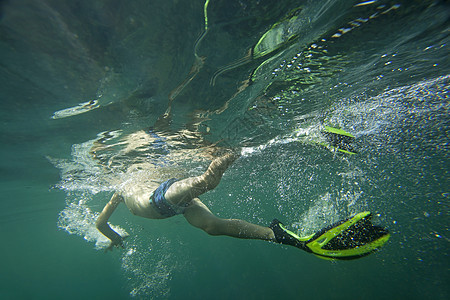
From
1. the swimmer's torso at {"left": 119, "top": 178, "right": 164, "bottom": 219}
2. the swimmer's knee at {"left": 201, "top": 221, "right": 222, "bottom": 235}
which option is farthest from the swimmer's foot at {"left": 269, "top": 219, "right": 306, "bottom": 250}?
the swimmer's torso at {"left": 119, "top": 178, "right": 164, "bottom": 219}

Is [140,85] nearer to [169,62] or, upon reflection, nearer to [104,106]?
[169,62]

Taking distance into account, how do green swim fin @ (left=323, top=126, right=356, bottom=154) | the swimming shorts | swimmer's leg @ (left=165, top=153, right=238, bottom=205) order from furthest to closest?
green swim fin @ (left=323, top=126, right=356, bottom=154) → the swimming shorts → swimmer's leg @ (left=165, top=153, right=238, bottom=205)

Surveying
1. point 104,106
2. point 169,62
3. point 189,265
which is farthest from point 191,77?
point 189,265

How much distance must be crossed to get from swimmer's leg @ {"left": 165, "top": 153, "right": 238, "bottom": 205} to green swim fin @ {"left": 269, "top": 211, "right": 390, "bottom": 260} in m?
2.22

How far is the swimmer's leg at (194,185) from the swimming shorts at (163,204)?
19 centimetres

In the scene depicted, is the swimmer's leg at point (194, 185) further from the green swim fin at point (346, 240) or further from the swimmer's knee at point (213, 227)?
the green swim fin at point (346, 240)

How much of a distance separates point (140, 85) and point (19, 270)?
168 metres

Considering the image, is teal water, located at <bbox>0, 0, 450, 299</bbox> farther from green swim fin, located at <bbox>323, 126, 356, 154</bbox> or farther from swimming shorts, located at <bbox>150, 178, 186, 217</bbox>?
swimming shorts, located at <bbox>150, 178, 186, 217</bbox>

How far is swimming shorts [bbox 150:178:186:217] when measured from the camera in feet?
19.3

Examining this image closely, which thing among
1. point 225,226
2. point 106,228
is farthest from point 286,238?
point 106,228

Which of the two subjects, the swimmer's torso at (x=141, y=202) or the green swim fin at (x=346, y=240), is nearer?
the green swim fin at (x=346, y=240)

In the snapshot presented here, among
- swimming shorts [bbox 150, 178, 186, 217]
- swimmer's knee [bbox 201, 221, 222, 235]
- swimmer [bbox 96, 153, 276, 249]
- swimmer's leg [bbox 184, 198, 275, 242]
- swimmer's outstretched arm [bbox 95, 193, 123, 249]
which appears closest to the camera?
swimmer's leg [bbox 184, 198, 275, 242]

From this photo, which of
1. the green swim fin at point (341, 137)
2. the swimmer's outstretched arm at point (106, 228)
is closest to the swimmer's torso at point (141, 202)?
the swimmer's outstretched arm at point (106, 228)

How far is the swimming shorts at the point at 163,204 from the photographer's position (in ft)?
19.3
